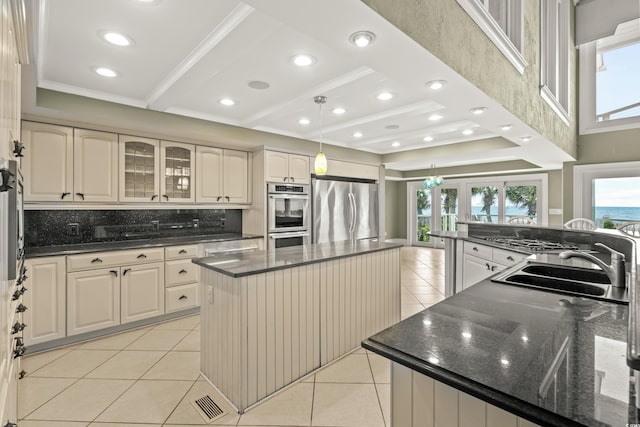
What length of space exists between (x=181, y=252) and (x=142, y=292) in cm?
57

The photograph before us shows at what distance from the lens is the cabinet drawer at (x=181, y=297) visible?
11.4 ft

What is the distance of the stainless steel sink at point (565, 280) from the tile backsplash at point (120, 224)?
381 cm

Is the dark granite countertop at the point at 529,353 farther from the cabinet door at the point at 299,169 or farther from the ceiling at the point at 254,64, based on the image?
the cabinet door at the point at 299,169

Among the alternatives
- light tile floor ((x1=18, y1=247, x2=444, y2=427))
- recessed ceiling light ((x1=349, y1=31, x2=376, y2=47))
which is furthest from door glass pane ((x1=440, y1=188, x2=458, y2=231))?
recessed ceiling light ((x1=349, y1=31, x2=376, y2=47))

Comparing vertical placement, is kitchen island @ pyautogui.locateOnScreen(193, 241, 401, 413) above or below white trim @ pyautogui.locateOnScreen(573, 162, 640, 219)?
below

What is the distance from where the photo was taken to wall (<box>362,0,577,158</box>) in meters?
1.48

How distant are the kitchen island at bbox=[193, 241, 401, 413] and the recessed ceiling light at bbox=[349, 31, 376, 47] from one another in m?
1.39

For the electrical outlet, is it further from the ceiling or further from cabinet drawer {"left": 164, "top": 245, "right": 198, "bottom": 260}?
the ceiling

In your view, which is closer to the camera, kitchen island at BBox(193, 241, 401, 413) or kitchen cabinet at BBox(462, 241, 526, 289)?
kitchen island at BBox(193, 241, 401, 413)

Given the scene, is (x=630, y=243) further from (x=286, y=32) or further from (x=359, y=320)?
(x=286, y=32)

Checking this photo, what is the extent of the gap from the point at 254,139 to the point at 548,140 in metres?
3.70

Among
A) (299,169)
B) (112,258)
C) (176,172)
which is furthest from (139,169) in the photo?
(299,169)

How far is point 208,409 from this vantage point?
194 cm

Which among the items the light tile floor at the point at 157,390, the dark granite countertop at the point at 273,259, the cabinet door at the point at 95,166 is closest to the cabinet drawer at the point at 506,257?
the dark granite countertop at the point at 273,259
